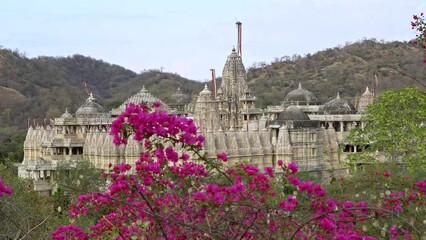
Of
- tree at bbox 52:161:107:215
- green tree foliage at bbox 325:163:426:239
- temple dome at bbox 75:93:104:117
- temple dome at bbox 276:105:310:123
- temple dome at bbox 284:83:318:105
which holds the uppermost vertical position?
temple dome at bbox 284:83:318:105

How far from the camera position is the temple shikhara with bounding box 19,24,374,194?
3931 cm

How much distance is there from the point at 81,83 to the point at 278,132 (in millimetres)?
107724

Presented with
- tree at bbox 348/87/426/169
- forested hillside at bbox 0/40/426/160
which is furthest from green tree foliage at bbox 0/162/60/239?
forested hillside at bbox 0/40/426/160

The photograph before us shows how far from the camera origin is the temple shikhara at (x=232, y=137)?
39.3 meters

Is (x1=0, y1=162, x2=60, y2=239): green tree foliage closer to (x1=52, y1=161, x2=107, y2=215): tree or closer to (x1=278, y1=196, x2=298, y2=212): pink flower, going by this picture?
(x1=52, y1=161, x2=107, y2=215): tree

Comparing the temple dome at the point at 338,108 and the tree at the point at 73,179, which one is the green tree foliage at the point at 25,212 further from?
the temple dome at the point at 338,108

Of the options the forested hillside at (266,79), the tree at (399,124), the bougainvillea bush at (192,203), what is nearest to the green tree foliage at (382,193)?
the bougainvillea bush at (192,203)

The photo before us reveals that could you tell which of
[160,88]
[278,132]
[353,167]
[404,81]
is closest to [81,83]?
[160,88]

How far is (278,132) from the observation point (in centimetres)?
4169

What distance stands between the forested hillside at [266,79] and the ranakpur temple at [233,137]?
24.5 meters

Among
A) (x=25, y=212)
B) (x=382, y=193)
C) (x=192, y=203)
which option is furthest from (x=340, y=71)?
(x=192, y=203)

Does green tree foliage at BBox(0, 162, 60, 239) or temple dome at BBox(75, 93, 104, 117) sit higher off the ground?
temple dome at BBox(75, 93, 104, 117)

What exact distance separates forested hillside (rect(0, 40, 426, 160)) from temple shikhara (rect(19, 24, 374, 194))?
80.4ft

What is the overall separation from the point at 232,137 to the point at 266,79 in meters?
77.0
